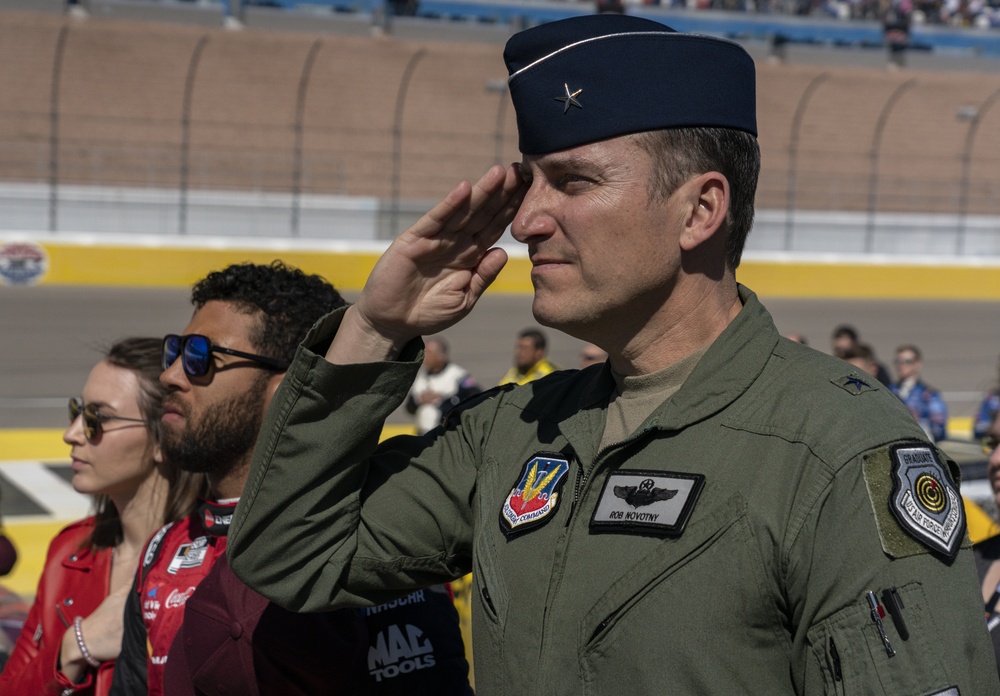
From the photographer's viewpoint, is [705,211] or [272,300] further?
[272,300]

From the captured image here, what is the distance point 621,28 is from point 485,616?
37.2 inches

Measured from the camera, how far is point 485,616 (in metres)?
1.80

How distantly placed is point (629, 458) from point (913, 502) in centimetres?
43

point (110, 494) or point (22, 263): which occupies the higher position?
point (110, 494)

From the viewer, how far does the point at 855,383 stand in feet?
5.32

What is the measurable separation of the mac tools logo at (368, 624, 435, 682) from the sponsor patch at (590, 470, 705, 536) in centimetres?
88

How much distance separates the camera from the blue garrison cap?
171cm

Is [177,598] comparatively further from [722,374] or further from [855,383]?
Answer: [855,383]

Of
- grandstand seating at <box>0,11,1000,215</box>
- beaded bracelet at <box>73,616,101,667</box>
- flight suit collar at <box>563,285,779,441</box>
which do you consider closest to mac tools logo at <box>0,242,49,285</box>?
grandstand seating at <box>0,11,1000,215</box>

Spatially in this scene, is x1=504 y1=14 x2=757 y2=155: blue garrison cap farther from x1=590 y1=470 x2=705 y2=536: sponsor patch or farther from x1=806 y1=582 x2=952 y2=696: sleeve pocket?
x1=806 y1=582 x2=952 y2=696: sleeve pocket

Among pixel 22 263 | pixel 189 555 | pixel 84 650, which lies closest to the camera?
pixel 189 555

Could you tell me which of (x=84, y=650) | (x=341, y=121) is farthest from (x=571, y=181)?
(x=341, y=121)

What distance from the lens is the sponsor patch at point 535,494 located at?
1.77 m

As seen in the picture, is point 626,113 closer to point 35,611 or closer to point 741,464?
point 741,464
